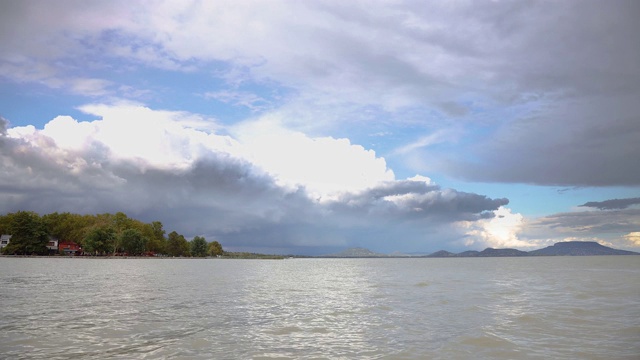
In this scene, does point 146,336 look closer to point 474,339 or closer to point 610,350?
point 474,339

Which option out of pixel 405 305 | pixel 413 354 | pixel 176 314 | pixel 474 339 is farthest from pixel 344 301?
pixel 413 354

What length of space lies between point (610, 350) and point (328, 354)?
1134 cm

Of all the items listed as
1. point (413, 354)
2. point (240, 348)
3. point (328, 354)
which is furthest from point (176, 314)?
point (413, 354)

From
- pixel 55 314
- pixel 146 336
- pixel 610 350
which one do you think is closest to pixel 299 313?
pixel 146 336

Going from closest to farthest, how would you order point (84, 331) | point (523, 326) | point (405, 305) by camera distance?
point (84, 331) < point (523, 326) < point (405, 305)

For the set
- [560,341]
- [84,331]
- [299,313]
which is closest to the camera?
[560,341]

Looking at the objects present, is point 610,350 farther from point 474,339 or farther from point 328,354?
point 328,354

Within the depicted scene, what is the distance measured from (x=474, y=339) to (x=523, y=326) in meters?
5.53

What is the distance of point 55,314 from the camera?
85.4 ft

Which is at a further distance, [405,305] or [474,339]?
[405,305]

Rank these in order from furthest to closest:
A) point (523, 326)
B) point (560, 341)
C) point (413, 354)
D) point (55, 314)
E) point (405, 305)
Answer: point (405, 305)
point (55, 314)
point (523, 326)
point (560, 341)
point (413, 354)

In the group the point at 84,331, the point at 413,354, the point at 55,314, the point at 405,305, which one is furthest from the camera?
the point at 405,305

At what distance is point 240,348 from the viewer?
692 inches

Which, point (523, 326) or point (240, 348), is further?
point (523, 326)
